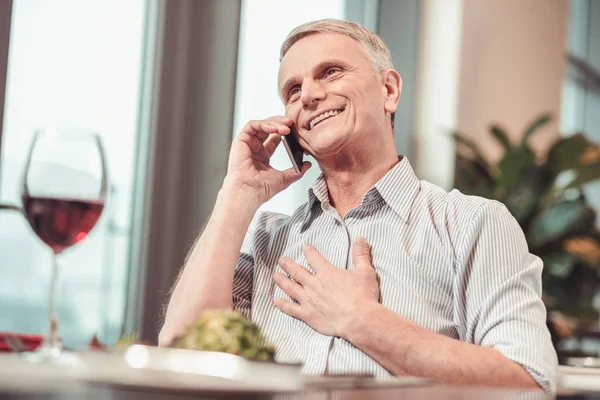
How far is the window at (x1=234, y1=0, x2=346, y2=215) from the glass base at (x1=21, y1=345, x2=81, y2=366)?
282cm

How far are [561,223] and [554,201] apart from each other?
19 cm

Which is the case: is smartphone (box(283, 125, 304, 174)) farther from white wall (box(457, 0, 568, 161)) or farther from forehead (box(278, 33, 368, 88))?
white wall (box(457, 0, 568, 161))

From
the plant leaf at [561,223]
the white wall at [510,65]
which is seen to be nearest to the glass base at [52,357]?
the plant leaf at [561,223]

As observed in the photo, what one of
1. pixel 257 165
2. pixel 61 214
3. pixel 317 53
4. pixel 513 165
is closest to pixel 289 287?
pixel 257 165

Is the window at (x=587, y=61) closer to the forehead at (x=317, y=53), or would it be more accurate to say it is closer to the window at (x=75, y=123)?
the window at (x=75, y=123)

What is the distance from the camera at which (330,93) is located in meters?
2.05

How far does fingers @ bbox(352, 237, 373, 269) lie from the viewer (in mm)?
1792

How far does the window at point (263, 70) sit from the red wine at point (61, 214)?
2743 millimetres

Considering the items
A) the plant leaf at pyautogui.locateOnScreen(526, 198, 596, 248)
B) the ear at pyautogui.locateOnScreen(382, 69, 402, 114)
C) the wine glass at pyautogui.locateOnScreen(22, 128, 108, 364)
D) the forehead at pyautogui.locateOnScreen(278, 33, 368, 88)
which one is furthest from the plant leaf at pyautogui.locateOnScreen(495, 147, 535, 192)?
the wine glass at pyautogui.locateOnScreen(22, 128, 108, 364)

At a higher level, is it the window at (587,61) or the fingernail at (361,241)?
the window at (587,61)

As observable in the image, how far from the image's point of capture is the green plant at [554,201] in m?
4.34

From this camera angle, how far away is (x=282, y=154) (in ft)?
12.5

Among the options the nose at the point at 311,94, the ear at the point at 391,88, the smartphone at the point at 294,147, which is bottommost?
the smartphone at the point at 294,147

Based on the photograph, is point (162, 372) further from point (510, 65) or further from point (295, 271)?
point (510, 65)
